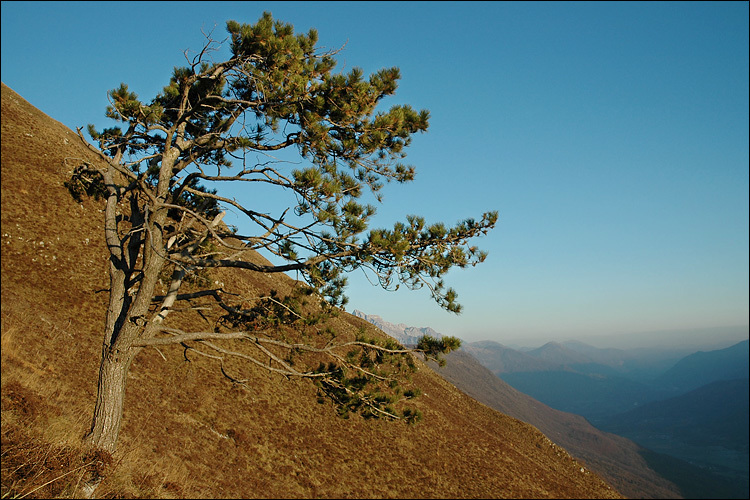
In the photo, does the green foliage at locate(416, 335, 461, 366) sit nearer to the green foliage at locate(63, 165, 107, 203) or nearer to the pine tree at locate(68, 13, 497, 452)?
the pine tree at locate(68, 13, 497, 452)

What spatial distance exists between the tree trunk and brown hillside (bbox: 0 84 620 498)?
1.35ft

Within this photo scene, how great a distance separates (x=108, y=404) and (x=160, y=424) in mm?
9271

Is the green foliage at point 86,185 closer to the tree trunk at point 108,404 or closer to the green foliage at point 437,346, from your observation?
the tree trunk at point 108,404

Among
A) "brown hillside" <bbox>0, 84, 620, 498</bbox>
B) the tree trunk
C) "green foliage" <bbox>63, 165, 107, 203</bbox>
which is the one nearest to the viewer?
the tree trunk

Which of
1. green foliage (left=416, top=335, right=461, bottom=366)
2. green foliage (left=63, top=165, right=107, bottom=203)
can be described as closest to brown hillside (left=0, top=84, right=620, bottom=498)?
green foliage (left=63, top=165, right=107, bottom=203)

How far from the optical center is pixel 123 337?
6.85 m

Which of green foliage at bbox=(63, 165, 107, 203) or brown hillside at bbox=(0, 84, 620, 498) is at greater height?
green foliage at bbox=(63, 165, 107, 203)

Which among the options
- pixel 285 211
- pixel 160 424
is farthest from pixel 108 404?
pixel 160 424

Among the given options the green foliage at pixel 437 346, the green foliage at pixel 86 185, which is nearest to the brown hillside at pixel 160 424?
the green foliage at pixel 86 185

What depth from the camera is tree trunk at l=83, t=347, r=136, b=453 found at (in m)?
6.70

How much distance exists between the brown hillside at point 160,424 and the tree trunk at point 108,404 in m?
0.41

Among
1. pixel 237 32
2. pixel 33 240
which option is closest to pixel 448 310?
pixel 237 32

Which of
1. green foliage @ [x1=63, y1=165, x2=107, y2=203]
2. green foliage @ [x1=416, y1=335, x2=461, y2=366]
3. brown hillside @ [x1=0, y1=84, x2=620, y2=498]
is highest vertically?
green foliage @ [x1=63, y1=165, x2=107, y2=203]

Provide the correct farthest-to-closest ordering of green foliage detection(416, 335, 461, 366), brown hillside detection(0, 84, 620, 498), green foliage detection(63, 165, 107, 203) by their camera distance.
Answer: green foliage detection(63, 165, 107, 203) → brown hillside detection(0, 84, 620, 498) → green foliage detection(416, 335, 461, 366)
